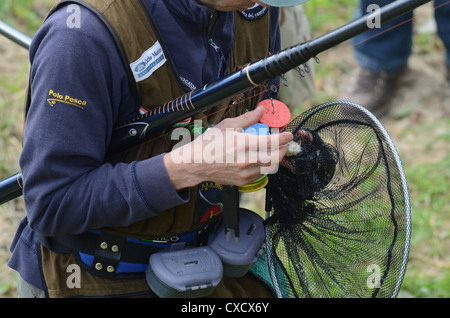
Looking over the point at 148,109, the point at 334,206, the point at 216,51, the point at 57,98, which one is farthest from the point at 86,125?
the point at 334,206

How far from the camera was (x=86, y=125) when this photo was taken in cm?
148

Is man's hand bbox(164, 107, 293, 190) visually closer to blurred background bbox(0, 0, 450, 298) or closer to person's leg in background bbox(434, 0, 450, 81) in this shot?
blurred background bbox(0, 0, 450, 298)

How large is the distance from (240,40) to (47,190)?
756 mm

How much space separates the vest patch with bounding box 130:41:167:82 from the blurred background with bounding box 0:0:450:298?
5.68ft

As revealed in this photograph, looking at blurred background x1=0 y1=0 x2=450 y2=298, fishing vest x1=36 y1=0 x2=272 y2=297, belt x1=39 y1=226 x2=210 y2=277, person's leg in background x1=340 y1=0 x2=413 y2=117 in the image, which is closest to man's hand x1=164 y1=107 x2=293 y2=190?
fishing vest x1=36 y1=0 x2=272 y2=297

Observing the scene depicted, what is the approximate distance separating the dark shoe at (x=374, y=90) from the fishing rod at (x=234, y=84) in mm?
2755


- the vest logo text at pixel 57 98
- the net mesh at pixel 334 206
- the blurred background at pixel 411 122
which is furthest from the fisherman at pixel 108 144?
the blurred background at pixel 411 122

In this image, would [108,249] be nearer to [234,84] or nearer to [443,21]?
[234,84]

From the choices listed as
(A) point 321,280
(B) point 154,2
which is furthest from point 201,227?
(B) point 154,2

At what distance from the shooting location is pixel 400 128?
13.1ft

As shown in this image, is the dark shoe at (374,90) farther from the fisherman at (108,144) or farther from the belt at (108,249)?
the belt at (108,249)

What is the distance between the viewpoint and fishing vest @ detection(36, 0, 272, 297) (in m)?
1.50

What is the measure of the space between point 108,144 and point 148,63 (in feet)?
0.77

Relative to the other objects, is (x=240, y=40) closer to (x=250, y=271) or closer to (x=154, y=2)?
(x=154, y=2)
